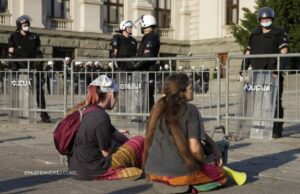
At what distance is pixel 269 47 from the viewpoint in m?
9.23

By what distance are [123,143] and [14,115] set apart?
631 centimetres

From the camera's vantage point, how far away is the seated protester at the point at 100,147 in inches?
231

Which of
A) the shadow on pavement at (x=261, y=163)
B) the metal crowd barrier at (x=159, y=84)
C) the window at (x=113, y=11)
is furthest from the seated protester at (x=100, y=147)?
the window at (x=113, y=11)

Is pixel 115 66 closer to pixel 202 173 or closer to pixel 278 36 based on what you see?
pixel 278 36

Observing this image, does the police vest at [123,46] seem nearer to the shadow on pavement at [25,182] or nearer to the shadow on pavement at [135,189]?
the shadow on pavement at [25,182]

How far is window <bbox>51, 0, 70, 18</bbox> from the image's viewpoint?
3262cm

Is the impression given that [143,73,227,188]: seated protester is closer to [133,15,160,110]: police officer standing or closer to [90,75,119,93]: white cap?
[90,75,119,93]: white cap

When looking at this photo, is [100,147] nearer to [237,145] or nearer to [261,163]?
[261,163]

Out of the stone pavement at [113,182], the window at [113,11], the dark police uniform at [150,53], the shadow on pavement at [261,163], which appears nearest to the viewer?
the stone pavement at [113,182]

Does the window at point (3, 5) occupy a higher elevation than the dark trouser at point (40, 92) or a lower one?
higher

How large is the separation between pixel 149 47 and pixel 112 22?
2550 cm

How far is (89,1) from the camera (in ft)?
111

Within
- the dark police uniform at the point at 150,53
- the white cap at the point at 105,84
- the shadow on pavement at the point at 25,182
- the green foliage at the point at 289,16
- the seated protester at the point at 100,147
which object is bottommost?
the shadow on pavement at the point at 25,182

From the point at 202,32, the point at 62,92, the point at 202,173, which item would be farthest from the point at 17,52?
the point at 202,32
